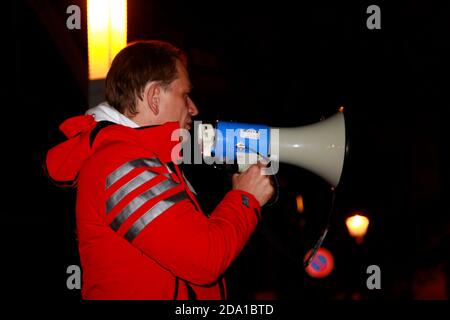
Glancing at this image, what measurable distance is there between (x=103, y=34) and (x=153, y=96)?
1008 millimetres

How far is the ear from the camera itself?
1815mm

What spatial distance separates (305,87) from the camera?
30.1ft

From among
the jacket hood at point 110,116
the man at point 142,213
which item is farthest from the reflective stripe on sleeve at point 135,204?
the jacket hood at point 110,116

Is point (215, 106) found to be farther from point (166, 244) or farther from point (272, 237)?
point (166, 244)

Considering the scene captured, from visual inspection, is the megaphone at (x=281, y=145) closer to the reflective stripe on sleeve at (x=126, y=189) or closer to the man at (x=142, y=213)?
the man at (x=142, y=213)

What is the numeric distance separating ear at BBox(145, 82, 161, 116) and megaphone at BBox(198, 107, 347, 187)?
27cm

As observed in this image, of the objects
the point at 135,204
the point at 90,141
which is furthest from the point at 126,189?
the point at 90,141

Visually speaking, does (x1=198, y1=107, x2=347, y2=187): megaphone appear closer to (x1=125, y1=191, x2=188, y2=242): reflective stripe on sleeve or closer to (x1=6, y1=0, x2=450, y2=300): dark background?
(x1=125, y1=191, x2=188, y2=242): reflective stripe on sleeve

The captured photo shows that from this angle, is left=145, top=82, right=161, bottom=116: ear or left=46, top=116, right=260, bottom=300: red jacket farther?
left=145, top=82, right=161, bottom=116: ear

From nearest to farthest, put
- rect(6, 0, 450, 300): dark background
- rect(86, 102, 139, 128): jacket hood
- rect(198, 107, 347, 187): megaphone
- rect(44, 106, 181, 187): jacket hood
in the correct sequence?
rect(44, 106, 181, 187): jacket hood, rect(86, 102, 139, 128): jacket hood, rect(198, 107, 347, 187): megaphone, rect(6, 0, 450, 300): dark background

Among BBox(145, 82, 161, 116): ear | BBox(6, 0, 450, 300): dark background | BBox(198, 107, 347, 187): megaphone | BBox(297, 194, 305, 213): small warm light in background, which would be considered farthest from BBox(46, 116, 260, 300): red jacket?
BBox(297, 194, 305, 213): small warm light in background

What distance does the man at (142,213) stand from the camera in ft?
4.82

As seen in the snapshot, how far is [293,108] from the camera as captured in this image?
9.23 m
